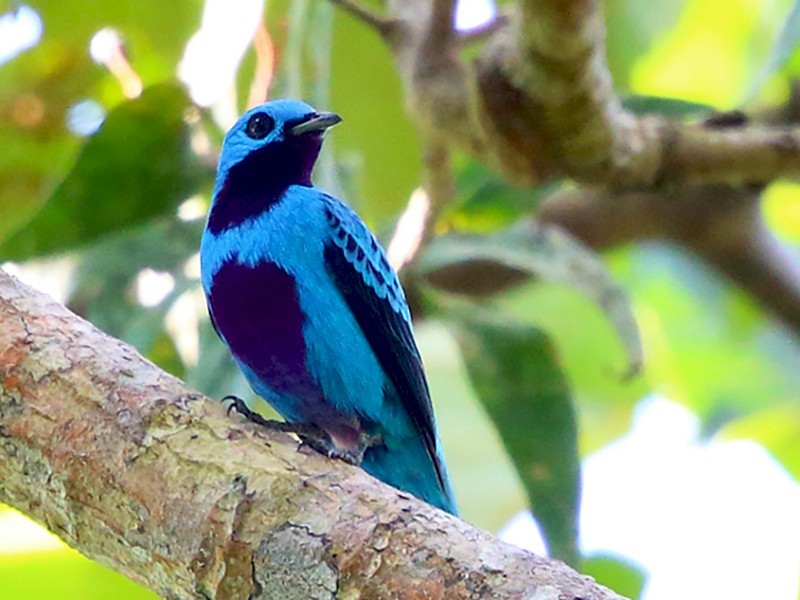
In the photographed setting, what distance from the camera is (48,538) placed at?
4770mm

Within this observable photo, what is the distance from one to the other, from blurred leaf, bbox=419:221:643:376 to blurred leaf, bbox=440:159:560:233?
0.54 m

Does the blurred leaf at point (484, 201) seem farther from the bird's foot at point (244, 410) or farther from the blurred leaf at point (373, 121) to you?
the bird's foot at point (244, 410)

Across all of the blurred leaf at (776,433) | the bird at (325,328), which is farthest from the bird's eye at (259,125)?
the blurred leaf at (776,433)

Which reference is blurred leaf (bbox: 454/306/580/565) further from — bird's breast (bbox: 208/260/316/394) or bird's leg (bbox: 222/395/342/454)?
bird's breast (bbox: 208/260/316/394)

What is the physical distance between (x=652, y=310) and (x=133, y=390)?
14.8 ft

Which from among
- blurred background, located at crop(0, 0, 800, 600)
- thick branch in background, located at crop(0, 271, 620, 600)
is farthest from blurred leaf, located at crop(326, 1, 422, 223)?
thick branch in background, located at crop(0, 271, 620, 600)

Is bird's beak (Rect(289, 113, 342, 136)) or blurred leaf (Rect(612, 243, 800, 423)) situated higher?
blurred leaf (Rect(612, 243, 800, 423))

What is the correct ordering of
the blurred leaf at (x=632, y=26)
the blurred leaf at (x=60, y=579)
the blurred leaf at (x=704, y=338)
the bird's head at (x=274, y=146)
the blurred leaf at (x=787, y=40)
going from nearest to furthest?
1. the blurred leaf at (x=787, y=40)
2. the bird's head at (x=274, y=146)
3. the blurred leaf at (x=60, y=579)
4. the blurred leaf at (x=632, y=26)
5. the blurred leaf at (x=704, y=338)

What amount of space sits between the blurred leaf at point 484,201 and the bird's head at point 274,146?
3.48 ft

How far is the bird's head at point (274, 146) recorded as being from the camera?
14.1 ft

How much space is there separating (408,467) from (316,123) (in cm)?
126

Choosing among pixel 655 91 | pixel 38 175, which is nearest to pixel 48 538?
pixel 38 175

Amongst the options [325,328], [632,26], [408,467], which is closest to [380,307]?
[325,328]

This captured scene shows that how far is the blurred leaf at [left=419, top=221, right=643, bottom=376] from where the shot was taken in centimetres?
422
